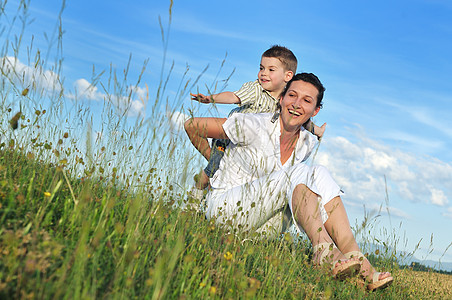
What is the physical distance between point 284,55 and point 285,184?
2.93 metres

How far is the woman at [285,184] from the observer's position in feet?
11.5

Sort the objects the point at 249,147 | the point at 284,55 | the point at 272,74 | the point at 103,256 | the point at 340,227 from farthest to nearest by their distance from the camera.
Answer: the point at 284,55
the point at 272,74
the point at 249,147
the point at 340,227
the point at 103,256

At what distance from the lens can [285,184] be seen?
12.2 feet

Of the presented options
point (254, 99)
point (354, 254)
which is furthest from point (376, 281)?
point (254, 99)

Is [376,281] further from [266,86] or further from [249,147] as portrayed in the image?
[266,86]

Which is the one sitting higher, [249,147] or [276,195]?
[249,147]

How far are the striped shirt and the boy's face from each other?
106 mm

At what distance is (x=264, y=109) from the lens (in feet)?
18.9

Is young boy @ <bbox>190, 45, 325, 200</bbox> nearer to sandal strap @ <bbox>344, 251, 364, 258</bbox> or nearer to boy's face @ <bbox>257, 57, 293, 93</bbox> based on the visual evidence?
boy's face @ <bbox>257, 57, 293, 93</bbox>

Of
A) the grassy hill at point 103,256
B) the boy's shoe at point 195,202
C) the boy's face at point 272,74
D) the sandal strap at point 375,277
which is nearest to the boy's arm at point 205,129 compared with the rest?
the boy's shoe at point 195,202

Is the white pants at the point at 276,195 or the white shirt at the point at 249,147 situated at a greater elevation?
the white shirt at the point at 249,147

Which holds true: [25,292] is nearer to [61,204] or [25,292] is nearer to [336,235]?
[61,204]

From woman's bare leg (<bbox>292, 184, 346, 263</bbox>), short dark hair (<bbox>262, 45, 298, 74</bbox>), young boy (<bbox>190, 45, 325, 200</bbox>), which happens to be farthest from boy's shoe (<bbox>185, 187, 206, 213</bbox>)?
short dark hair (<bbox>262, 45, 298, 74</bbox>)

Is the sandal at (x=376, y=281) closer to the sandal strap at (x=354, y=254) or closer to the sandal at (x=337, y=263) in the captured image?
the sandal strap at (x=354, y=254)
